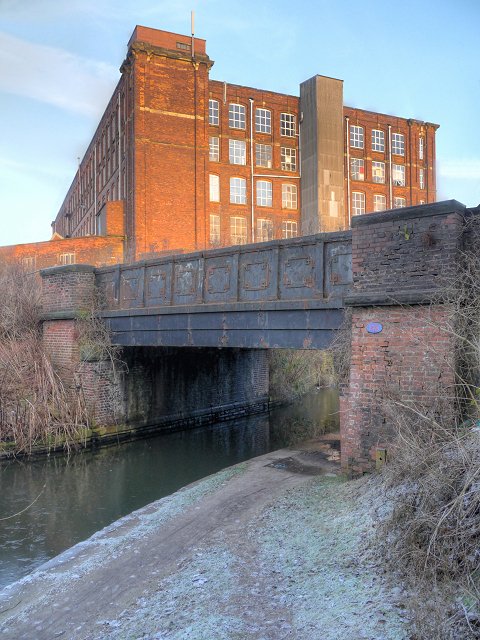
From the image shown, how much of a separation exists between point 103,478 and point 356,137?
2932cm

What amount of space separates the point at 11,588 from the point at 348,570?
3.68m

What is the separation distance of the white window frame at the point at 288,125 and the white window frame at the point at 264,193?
11.4ft

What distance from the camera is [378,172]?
3412 centimetres

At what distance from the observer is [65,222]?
2178 inches

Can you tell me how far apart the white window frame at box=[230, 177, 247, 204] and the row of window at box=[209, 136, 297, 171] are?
3.86ft

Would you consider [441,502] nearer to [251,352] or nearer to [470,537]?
[470,537]

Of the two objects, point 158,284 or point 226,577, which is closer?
point 226,577

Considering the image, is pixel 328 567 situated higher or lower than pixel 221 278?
lower

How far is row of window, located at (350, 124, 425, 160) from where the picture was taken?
3319cm

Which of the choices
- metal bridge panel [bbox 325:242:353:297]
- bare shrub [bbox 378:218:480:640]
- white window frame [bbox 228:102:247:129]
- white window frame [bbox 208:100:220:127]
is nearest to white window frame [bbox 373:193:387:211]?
white window frame [bbox 228:102:247:129]

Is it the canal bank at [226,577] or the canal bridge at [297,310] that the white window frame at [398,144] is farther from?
the canal bank at [226,577]

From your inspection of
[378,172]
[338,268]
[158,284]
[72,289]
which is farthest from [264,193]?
[338,268]

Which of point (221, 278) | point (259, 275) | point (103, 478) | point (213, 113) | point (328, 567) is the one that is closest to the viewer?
point (328, 567)

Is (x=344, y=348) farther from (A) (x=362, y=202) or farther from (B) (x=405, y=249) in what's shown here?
(A) (x=362, y=202)
